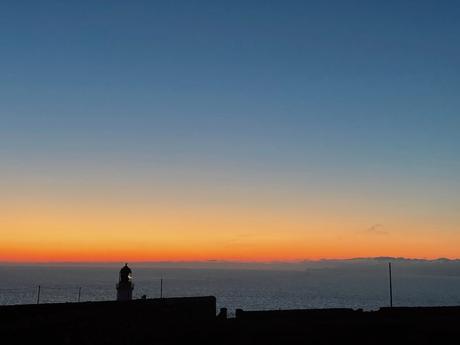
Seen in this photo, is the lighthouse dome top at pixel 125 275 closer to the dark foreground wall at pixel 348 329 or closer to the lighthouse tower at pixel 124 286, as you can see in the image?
the lighthouse tower at pixel 124 286

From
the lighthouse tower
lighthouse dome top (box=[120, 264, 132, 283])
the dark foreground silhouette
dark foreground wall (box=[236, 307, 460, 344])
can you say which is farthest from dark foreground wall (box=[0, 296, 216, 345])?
lighthouse dome top (box=[120, 264, 132, 283])

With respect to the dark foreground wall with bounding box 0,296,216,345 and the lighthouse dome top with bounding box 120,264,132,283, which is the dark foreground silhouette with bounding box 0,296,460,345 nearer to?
the dark foreground wall with bounding box 0,296,216,345

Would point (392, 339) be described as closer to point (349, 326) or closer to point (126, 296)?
point (349, 326)

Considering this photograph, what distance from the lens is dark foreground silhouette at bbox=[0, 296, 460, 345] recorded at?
51.1ft

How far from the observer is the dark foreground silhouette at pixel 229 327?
51.1 feet

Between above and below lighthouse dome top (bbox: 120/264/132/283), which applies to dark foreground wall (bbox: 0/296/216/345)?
below

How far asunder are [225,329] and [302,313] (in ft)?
18.3

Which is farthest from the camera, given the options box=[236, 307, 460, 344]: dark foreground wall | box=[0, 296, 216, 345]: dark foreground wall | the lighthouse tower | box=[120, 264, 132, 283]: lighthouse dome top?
box=[120, 264, 132, 283]: lighthouse dome top

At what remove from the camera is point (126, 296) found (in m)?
37.8

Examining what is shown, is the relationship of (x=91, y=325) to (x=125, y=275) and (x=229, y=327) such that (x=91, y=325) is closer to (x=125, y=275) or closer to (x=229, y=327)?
(x=229, y=327)

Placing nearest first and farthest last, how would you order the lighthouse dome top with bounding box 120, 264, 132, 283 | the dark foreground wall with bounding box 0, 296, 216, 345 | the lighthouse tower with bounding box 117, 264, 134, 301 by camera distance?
the dark foreground wall with bounding box 0, 296, 216, 345, the lighthouse tower with bounding box 117, 264, 134, 301, the lighthouse dome top with bounding box 120, 264, 132, 283

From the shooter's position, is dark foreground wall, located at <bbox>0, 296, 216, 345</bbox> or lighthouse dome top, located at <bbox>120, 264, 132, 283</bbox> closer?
dark foreground wall, located at <bbox>0, 296, 216, 345</bbox>

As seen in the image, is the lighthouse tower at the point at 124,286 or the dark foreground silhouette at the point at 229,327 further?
the lighthouse tower at the point at 124,286

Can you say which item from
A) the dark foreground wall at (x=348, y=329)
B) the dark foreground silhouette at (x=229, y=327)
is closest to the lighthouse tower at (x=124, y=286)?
the dark foreground silhouette at (x=229, y=327)
